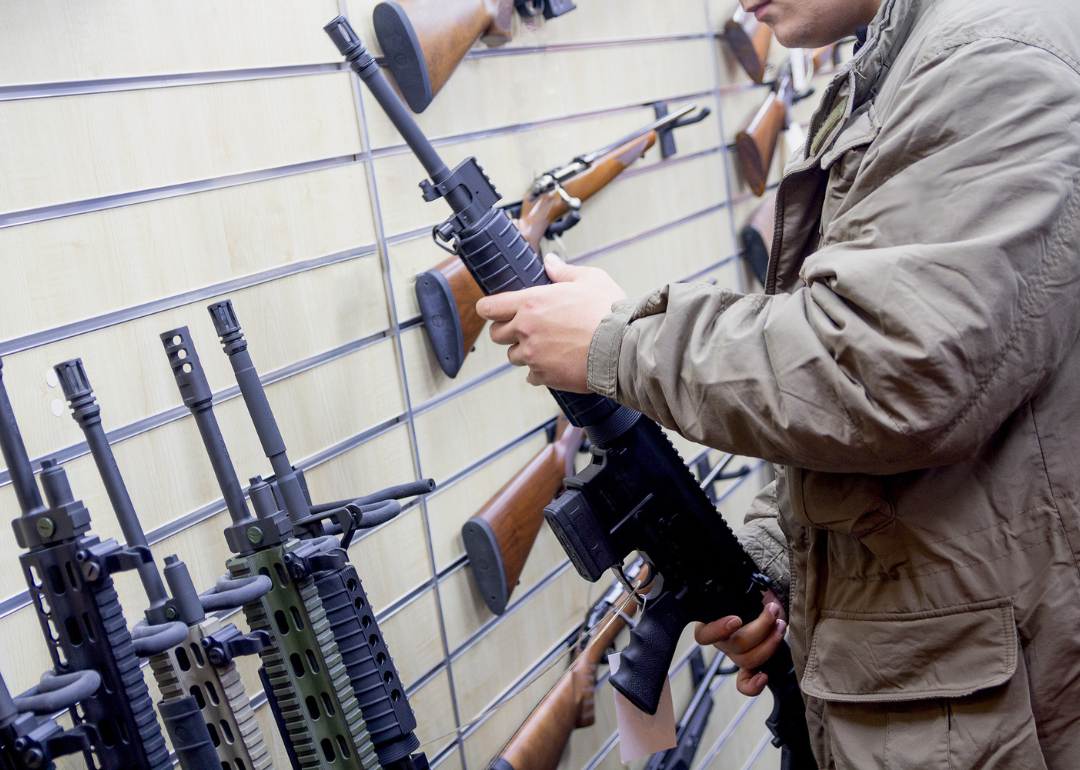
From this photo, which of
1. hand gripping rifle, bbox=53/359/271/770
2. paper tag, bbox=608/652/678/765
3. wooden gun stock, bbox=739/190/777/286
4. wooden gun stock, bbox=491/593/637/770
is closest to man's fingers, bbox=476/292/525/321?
hand gripping rifle, bbox=53/359/271/770

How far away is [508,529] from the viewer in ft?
5.77

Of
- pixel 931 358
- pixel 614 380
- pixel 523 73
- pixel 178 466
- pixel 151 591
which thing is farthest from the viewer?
pixel 523 73

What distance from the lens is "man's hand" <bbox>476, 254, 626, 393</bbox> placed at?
109 cm

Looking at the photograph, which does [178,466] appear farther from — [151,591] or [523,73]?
[523,73]

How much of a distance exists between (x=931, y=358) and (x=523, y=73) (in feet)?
4.49

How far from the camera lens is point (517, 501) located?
5.90ft

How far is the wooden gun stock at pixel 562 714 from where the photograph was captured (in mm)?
1732

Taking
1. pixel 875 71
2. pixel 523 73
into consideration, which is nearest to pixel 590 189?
pixel 523 73

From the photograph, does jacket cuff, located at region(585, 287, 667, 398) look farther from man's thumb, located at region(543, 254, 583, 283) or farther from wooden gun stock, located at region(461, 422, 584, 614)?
wooden gun stock, located at region(461, 422, 584, 614)

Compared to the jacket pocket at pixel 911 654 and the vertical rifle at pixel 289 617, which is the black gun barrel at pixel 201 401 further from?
the jacket pocket at pixel 911 654

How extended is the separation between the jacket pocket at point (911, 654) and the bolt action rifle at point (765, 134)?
1.99 meters

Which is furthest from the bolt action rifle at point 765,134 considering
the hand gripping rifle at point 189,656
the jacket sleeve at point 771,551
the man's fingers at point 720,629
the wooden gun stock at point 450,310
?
the hand gripping rifle at point 189,656

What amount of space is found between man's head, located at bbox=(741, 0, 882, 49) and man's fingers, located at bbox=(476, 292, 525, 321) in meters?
0.48

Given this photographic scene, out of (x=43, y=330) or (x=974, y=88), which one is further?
(x=43, y=330)
